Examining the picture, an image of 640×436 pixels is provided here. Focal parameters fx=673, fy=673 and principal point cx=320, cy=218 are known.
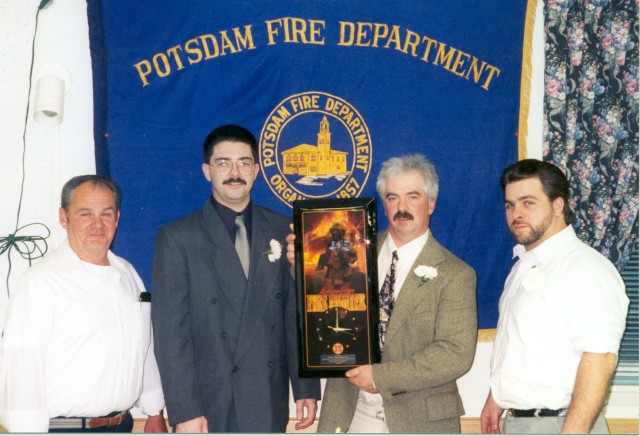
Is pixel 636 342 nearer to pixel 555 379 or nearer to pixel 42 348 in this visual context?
pixel 555 379

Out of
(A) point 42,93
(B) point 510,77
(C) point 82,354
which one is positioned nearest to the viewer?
(C) point 82,354

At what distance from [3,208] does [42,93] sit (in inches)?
25.5

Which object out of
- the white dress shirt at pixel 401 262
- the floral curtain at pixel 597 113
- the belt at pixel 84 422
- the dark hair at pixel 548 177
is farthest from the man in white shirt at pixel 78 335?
the floral curtain at pixel 597 113

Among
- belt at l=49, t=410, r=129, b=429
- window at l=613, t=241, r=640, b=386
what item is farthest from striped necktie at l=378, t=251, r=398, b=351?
window at l=613, t=241, r=640, b=386

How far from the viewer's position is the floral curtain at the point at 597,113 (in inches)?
139

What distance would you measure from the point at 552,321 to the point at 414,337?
0.55 meters

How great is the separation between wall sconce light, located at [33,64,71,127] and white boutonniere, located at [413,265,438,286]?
1983 millimetres

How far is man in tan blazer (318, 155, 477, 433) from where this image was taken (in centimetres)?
273

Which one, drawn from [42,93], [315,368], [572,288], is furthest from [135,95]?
[572,288]

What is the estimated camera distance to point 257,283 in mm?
2906

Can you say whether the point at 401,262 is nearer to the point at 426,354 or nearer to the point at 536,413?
the point at 426,354

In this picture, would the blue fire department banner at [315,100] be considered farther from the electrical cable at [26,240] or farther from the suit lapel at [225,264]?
the suit lapel at [225,264]

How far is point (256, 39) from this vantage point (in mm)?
3508

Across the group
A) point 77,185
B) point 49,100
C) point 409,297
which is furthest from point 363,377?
point 49,100
